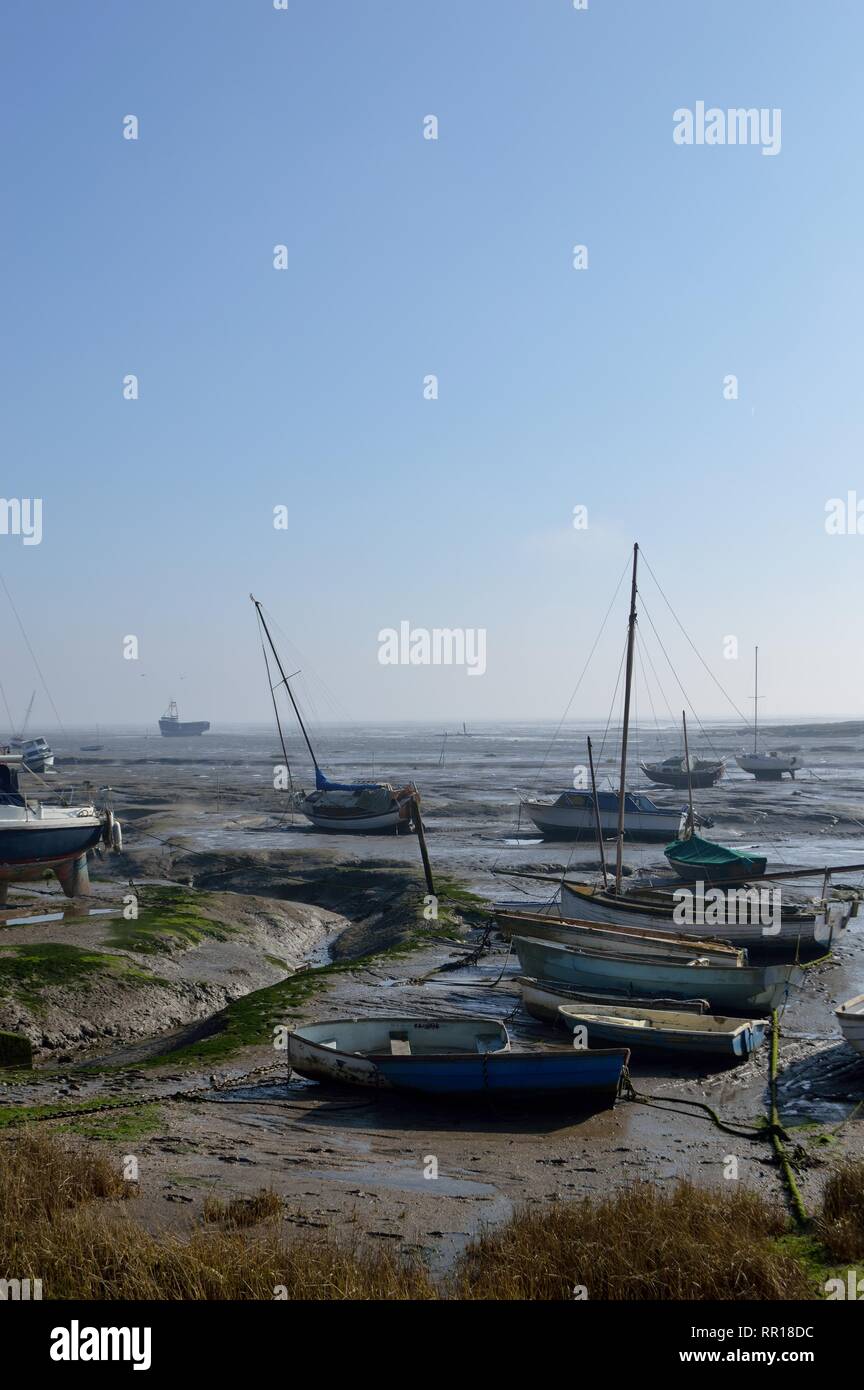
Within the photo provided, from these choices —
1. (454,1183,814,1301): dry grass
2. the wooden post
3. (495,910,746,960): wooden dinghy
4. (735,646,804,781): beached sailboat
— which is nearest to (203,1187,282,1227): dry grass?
(454,1183,814,1301): dry grass

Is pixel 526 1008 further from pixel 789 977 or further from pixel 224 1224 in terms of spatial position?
pixel 224 1224

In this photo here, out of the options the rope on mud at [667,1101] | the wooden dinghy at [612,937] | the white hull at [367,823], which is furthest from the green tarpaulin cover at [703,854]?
the white hull at [367,823]

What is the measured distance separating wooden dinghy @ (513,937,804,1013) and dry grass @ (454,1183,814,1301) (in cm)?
1133

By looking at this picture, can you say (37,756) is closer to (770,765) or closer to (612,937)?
(770,765)

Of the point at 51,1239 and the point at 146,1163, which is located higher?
the point at 51,1239

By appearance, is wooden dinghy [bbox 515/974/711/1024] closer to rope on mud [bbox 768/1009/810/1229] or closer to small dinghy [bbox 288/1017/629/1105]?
rope on mud [bbox 768/1009/810/1229]

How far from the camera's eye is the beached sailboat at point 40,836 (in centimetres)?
2905

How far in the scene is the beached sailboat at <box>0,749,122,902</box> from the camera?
29047 millimetres

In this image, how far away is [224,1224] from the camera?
10.3m

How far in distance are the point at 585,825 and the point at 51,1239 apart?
4670 centimetres

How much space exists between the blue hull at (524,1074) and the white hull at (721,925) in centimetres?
1102

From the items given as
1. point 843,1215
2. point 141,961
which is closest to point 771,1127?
point 843,1215

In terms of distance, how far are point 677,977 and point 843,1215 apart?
35.5 ft
